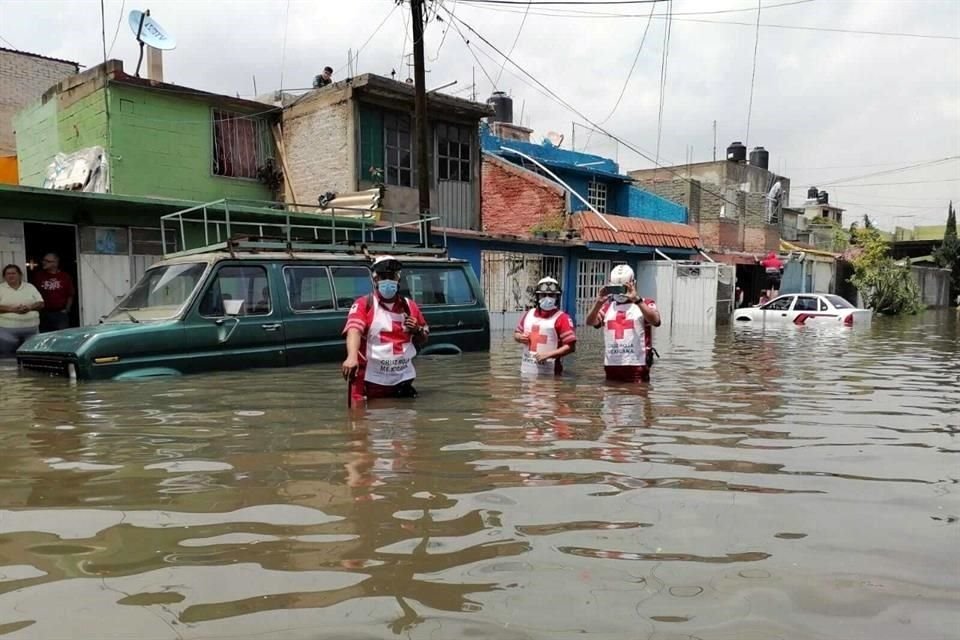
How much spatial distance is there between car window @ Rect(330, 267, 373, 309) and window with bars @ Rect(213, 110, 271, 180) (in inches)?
395

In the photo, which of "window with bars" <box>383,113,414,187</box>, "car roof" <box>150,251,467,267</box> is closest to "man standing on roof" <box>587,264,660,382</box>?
"car roof" <box>150,251,467,267</box>

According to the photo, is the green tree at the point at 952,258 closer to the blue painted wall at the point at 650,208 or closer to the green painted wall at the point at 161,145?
the blue painted wall at the point at 650,208

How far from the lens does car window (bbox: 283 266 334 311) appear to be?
821cm

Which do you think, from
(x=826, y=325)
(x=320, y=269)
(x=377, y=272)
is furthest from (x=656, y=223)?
(x=377, y=272)

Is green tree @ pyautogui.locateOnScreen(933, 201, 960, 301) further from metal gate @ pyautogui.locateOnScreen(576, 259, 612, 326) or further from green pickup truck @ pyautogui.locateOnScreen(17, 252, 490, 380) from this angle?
green pickup truck @ pyautogui.locateOnScreen(17, 252, 490, 380)

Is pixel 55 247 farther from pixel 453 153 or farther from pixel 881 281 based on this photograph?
pixel 881 281

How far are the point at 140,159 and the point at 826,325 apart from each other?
18.9m

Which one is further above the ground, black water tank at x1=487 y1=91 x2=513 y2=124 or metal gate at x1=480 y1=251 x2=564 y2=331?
black water tank at x1=487 y1=91 x2=513 y2=124

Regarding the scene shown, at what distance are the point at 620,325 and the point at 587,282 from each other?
49.9 feet

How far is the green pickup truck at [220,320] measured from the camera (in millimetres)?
6930

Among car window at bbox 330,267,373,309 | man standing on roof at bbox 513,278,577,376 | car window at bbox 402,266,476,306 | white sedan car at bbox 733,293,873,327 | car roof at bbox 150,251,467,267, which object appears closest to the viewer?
man standing on roof at bbox 513,278,577,376

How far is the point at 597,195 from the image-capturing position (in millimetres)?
26703

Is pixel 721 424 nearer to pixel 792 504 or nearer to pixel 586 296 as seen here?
pixel 792 504

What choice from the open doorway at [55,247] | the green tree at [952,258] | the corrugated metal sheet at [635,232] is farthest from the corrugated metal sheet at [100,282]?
the green tree at [952,258]
